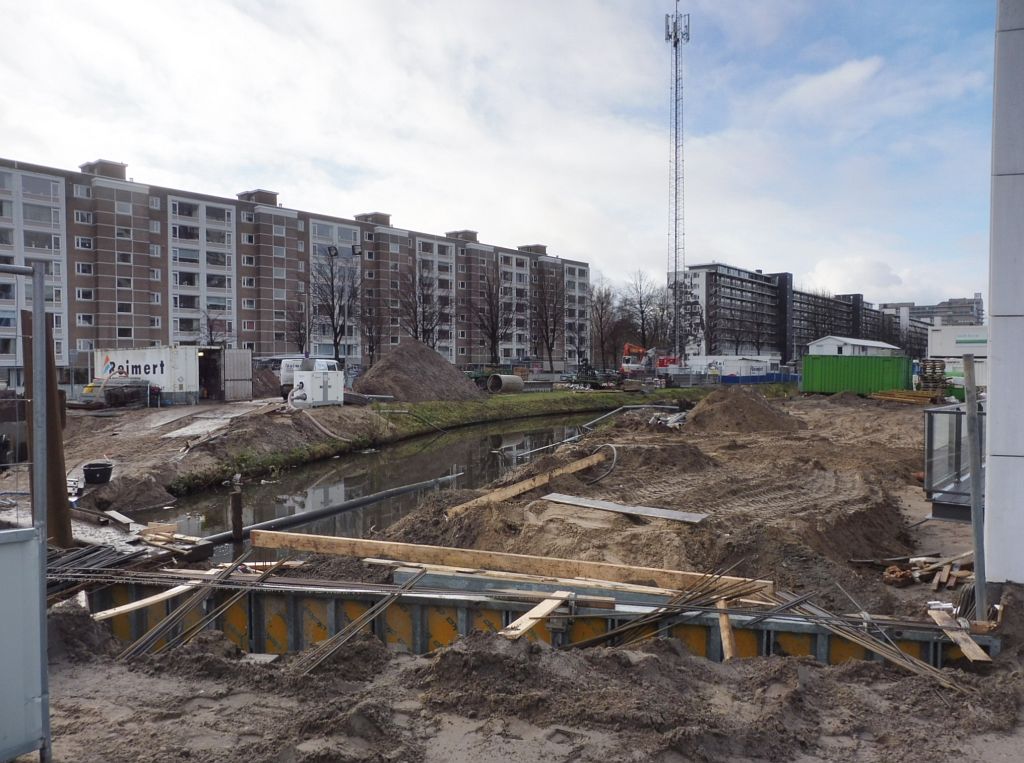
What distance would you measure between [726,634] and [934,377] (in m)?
48.5

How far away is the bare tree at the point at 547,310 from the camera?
8006cm

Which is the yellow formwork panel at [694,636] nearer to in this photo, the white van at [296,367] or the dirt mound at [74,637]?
the dirt mound at [74,637]

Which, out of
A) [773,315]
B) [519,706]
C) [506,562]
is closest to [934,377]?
[506,562]

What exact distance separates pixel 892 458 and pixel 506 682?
1966 centimetres

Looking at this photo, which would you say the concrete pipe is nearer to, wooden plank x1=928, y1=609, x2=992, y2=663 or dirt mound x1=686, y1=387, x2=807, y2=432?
dirt mound x1=686, y1=387, x2=807, y2=432

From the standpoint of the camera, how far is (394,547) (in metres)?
10.1

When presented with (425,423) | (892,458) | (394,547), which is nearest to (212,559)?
(394,547)

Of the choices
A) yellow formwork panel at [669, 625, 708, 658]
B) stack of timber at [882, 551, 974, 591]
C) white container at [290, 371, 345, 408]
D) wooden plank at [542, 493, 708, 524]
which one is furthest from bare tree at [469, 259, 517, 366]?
yellow formwork panel at [669, 625, 708, 658]

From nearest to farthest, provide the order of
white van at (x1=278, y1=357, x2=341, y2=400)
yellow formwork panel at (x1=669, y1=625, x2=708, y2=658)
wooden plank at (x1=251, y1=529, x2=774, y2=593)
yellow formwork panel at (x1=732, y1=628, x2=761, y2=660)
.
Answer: yellow formwork panel at (x1=732, y1=628, x2=761, y2=660) → yellow formwork panel at (x1=669, y1=625, x2=708, y2=658) → wooden plank at (x1=251, y1=529, x2=774, y2=593) → white van at (x1=278, y1=357, x2=341, y2=400)

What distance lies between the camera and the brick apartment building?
5766 cm

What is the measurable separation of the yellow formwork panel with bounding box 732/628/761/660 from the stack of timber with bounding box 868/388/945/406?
39.9 metres

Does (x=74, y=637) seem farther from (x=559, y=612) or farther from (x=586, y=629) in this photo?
(x=586, y=629)

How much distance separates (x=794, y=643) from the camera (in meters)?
7.30

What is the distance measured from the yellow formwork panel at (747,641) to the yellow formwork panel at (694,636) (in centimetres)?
30
